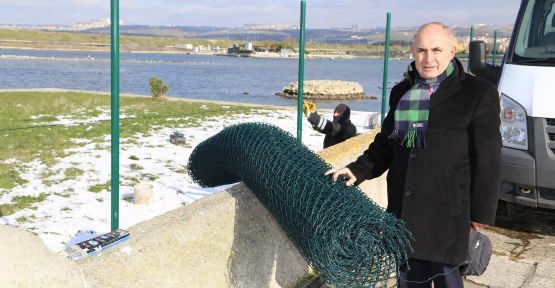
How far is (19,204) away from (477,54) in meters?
5.25

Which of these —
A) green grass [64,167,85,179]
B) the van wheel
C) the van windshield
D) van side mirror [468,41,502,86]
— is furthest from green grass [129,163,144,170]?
the van windshield

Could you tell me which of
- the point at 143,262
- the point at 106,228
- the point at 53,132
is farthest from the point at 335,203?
the point at 53,132

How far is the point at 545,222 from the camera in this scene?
6.12 meters

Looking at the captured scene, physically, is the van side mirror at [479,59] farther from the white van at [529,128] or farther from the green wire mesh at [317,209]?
the green wire mesh at [317,209]

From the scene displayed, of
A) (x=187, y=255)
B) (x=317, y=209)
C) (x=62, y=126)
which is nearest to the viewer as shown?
(x=317, y=209)

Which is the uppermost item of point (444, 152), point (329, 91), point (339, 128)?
point (444, 152)

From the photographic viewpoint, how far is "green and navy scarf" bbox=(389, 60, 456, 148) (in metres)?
2.66

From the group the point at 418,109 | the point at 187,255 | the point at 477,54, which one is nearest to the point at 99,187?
the point at 187,255

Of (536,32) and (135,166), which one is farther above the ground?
(536,32)

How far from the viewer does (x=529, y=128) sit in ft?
16.3

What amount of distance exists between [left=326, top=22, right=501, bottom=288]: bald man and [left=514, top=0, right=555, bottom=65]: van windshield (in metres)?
3.33

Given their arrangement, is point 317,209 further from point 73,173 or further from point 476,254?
point 73,173

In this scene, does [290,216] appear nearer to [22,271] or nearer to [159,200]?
[22,271]

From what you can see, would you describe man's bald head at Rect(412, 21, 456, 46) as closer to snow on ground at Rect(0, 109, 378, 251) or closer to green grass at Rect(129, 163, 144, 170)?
snow on ground at Rect(0, 109, 378, 251)
